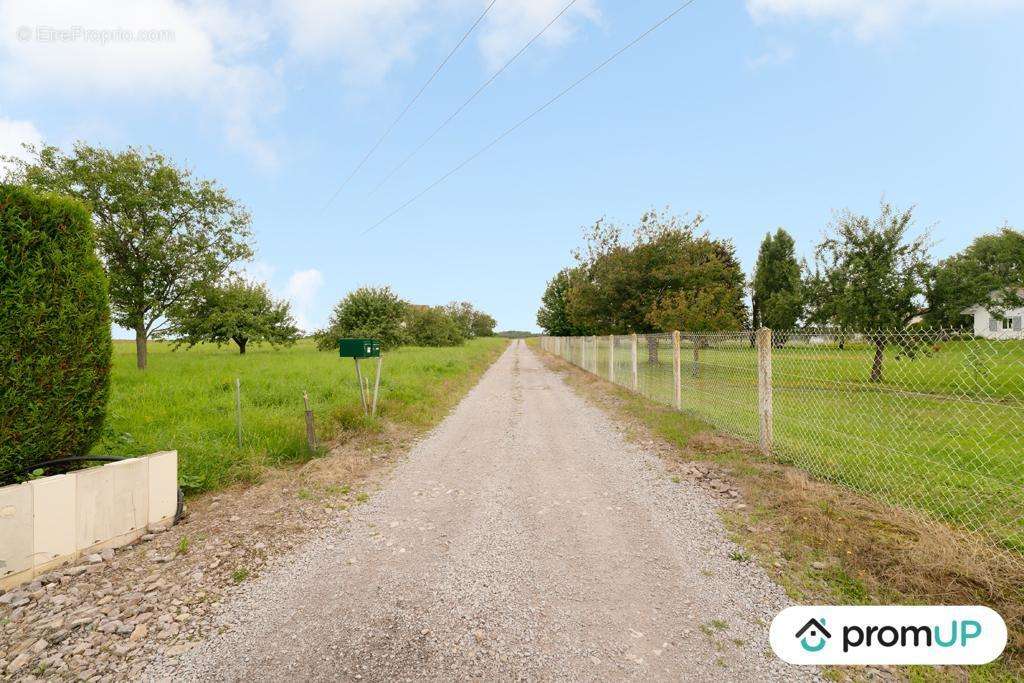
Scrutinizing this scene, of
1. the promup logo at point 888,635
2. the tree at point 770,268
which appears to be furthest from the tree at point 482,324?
the promup logo at point 888,635

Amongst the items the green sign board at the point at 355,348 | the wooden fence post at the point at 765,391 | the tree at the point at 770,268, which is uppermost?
the tree at the point at 770,268

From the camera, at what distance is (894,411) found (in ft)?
14.4

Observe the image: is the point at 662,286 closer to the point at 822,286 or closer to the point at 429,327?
the point at 822,286

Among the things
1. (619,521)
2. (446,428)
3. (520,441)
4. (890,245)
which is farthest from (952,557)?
(890,245)

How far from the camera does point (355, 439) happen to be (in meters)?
7.66

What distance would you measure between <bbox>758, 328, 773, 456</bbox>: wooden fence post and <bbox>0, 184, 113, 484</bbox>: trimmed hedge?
296 inches

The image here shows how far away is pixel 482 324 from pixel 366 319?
88250 mm

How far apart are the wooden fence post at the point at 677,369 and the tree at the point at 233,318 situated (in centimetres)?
2071

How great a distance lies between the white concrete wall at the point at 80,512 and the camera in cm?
323

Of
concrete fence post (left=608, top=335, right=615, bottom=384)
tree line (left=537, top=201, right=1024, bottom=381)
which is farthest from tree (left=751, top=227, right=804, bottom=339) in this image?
concrete fence post (left=608, top=335, right=615, bottom=384)

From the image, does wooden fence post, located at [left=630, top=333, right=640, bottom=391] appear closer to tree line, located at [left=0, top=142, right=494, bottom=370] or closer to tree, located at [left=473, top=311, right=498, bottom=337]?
tree line, located at [left=0, top=142, right=494, bottom=370]

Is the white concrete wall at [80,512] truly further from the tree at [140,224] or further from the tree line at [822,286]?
the tree at [140,224]

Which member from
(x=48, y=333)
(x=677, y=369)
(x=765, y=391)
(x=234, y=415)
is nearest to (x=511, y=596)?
(x=48, y=333)

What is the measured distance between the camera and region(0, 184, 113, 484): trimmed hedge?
3703 mm
